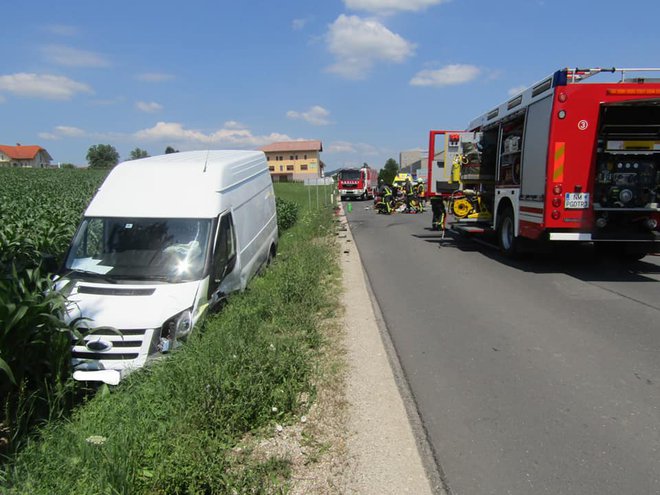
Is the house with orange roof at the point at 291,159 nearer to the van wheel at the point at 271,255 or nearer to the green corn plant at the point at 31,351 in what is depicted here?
the van wheel at the point at 271,255

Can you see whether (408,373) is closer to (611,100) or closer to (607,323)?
(607,323)

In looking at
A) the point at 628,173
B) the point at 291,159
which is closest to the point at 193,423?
the point at 628,173

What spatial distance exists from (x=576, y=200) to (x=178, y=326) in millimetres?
7175

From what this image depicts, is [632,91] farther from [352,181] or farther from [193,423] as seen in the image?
[352,181]

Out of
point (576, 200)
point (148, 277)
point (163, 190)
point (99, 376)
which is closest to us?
point (99, 376)

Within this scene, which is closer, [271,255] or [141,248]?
[141,248]

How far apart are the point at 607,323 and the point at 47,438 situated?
598 cm

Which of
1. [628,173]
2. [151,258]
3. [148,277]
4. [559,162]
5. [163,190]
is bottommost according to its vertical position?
[148,277]

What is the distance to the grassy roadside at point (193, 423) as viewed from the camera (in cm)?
270

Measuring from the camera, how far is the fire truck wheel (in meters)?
10.4

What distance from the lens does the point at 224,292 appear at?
230 inches

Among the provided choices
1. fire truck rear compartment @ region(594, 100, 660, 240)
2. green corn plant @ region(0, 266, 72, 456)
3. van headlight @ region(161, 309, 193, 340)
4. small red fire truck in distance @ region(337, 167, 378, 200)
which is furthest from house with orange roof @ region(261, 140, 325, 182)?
green corn plant @ region(0, 266, 72, 456)

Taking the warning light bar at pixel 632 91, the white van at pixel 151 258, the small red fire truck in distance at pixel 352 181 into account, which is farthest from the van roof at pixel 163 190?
the small red fire truck in distance at pixel 352 181

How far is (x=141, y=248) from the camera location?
18.3 feet
